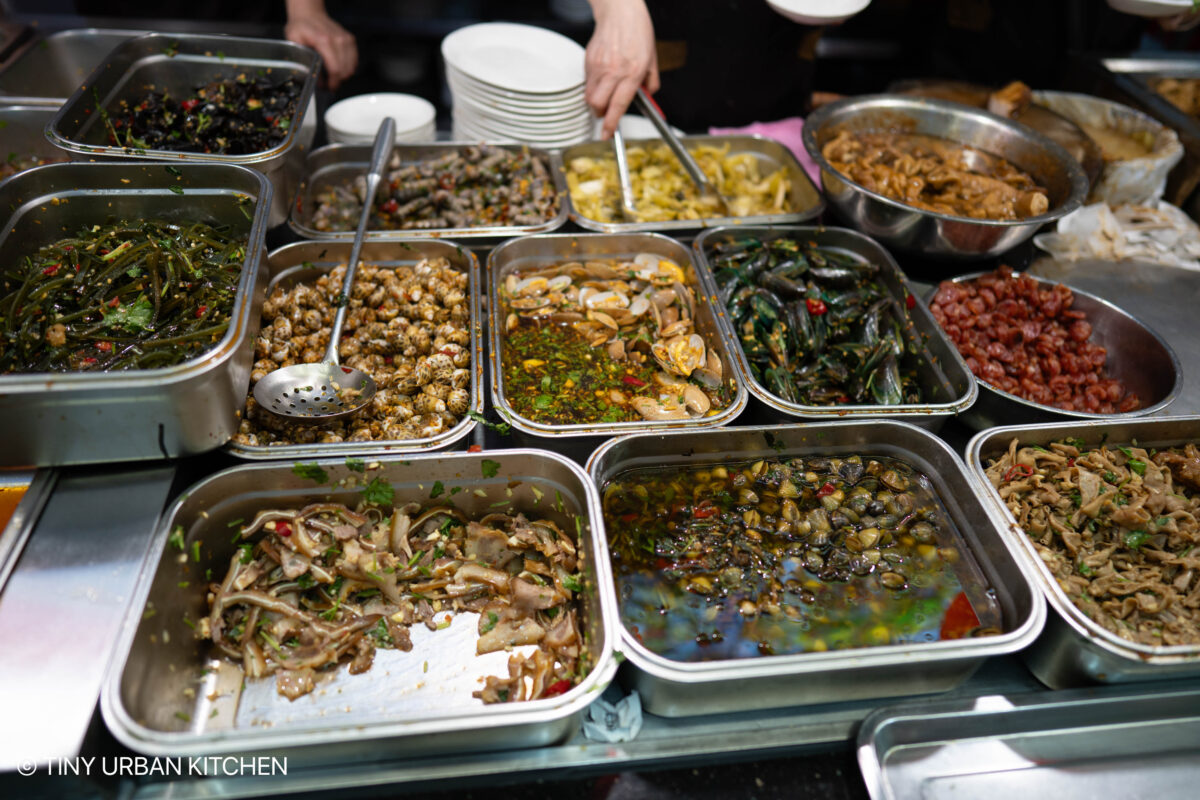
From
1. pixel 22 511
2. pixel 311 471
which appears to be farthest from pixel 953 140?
pixel 22 511

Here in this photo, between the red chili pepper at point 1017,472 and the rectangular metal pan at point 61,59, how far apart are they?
4788mm

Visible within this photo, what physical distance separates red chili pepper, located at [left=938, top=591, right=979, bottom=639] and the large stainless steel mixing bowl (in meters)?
1.69

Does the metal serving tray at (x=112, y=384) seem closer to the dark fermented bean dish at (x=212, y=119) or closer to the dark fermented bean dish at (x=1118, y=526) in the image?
the dark fermented bean dish at (x=212, y=119)

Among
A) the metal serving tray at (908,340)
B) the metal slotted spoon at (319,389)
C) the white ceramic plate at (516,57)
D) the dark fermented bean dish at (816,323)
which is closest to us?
the metal slotted spoon at (319,389)

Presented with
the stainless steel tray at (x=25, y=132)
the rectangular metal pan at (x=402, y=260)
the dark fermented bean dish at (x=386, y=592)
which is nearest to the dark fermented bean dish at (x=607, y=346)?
the rectangular metal pan at (x=402, y=260)

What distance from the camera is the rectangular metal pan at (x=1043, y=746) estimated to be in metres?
1.91

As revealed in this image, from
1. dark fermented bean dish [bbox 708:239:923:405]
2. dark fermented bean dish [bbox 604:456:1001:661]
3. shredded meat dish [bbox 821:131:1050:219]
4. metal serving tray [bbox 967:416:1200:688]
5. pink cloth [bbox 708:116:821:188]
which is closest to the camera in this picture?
metal serving tray [bbox 967:416:1200:688]

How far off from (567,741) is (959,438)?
1.92 metres

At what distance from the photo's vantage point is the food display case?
1.74 metres

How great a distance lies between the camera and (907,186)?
10.9ft

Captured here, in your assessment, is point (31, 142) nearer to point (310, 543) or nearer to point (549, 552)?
point (310, 543)

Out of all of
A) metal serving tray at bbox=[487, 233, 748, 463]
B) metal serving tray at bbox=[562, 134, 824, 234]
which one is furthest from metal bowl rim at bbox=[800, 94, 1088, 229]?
metal serving tray at bbox=[487, 233, 748, 463]

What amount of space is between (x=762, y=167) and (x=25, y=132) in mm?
3924

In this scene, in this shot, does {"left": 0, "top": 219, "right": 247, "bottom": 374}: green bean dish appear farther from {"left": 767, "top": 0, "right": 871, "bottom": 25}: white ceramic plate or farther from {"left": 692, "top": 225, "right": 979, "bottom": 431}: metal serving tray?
{"left": 767, "top": 0, "right": 871, "bottom": 25}: white ceramic plate
